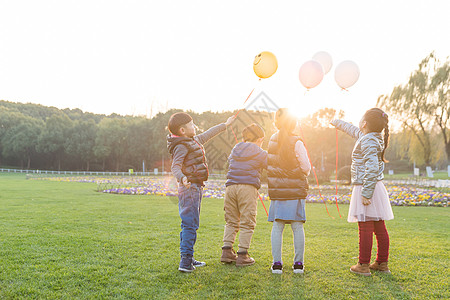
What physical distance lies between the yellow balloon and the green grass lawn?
8.42ft

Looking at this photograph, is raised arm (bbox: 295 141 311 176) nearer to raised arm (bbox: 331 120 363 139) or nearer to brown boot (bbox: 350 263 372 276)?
raised arm (bbox: 331 120 363 139)

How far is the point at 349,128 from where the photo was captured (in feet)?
12.8

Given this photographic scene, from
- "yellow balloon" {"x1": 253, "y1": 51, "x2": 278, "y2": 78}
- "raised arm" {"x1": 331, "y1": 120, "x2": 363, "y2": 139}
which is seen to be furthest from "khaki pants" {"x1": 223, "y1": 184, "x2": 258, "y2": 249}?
"yellow balloon" {"x1": 253, "y1": 51, "x2": 278, "y2": 78}

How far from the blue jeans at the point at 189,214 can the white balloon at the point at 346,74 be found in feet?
9.87

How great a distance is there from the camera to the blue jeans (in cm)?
356

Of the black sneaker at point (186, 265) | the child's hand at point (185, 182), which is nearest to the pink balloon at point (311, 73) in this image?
the child's hand at point (185, 182)

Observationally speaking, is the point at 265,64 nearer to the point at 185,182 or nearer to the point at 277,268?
the point at 185,182

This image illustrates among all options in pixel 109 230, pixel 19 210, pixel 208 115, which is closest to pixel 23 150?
pixel 208 115

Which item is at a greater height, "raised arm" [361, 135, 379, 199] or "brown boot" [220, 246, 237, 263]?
"raised arm" [361, 135, 379, 199]

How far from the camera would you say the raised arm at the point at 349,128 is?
3818 millimetres

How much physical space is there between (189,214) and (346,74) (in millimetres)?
3356

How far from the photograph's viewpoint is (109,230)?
574cm

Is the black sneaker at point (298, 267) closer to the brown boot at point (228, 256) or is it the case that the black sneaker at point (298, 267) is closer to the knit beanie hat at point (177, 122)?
the brown boot at point (228, 256)

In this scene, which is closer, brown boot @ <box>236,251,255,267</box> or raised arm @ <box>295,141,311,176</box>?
raised arm @ <box>295,141,311,176</box>
